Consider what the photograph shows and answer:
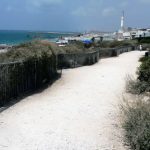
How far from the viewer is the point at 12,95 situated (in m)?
15.0

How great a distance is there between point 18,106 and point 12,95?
4.62 feet

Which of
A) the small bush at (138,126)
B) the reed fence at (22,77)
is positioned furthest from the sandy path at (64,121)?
the reed fence at (22,77)

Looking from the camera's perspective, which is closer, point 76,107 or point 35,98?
point 76,107

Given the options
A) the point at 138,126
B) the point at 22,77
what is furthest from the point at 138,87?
the point at 138,126

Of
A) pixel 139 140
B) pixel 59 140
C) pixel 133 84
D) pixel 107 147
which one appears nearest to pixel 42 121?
pixel 59 140

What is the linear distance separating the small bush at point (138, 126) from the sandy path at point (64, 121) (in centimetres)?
33

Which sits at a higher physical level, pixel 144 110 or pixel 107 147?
pixel 144 110

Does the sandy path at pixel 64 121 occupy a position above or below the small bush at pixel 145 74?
below

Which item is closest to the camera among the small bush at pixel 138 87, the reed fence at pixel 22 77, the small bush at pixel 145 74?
the reed fence at pixel 22 77

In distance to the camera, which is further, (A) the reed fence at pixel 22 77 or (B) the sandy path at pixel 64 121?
(A) the reed fence at pixel 22 77

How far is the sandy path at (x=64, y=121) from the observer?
948 centimetres

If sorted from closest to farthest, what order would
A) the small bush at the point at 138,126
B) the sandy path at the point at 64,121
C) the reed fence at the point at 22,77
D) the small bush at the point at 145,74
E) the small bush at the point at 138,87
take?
the small bush at the point at 138,126 → the sandy path at the point at 64,121 → the reed fence at the point at 22,77 → the small bush at the point at 138,87 → the small bush at the point at 145,74

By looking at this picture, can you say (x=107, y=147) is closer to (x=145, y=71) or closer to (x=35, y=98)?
(x=35, y=98)

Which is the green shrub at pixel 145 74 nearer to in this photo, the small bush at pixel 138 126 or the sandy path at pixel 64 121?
the sandy path at pixel 64 121
